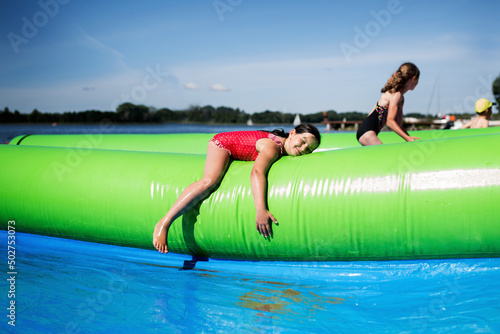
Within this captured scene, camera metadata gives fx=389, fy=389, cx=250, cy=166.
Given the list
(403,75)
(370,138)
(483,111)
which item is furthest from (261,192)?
(483,111)

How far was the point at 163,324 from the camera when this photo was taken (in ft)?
5.09

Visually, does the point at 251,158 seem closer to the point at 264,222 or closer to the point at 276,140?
the point at 276,140

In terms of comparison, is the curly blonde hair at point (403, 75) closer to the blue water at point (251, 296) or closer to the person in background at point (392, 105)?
the person in background at point (392, 105)

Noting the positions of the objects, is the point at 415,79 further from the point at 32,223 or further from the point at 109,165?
the point at 32,223

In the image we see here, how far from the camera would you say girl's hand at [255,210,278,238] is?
201 cm

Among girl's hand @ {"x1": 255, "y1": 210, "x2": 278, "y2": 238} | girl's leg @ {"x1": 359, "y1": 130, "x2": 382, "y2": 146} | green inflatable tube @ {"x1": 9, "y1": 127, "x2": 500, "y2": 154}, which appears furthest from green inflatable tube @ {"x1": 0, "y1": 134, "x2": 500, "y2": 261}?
green inflatable tube @ {"x1": 9, "y1": 127, "x2": 500, "y2": 154}

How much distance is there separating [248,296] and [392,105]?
2293 millimetres

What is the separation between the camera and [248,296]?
72.1 inches

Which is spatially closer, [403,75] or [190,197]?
[190,197]

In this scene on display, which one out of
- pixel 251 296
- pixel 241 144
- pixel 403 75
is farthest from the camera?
pixel 403 75

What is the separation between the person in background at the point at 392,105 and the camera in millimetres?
3355

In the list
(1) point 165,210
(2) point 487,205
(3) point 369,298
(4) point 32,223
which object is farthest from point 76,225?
(2) point 487,205

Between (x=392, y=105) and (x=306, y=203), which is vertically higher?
(x=392, y=105)

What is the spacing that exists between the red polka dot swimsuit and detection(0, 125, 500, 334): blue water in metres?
0.64
